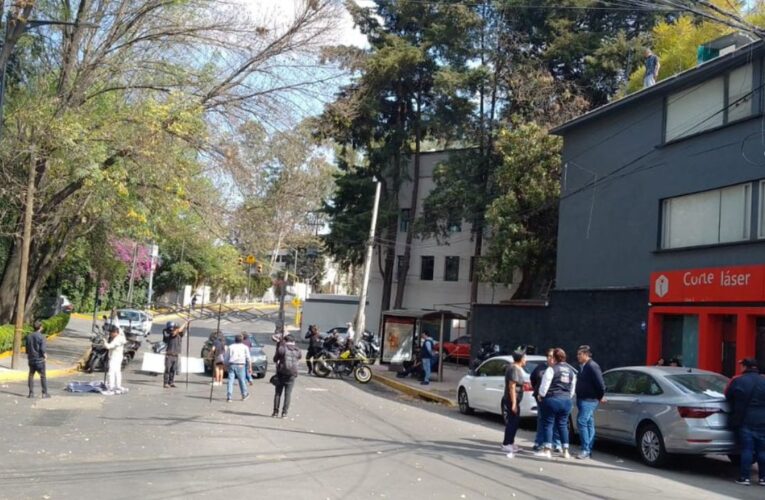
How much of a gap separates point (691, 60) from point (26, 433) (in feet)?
83.8

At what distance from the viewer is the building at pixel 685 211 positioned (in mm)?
18281

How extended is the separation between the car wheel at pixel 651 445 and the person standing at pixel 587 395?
765 millimetres

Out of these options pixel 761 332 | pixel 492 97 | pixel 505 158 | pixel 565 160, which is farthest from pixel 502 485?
pixel 492 97

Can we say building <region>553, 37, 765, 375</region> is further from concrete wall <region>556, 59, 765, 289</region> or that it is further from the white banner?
the white banner

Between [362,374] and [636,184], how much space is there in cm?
1045

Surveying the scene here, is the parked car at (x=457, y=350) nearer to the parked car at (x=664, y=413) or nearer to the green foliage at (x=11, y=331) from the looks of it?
the green foliage at (x=11, y=331)

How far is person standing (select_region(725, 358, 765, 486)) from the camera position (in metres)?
10.4

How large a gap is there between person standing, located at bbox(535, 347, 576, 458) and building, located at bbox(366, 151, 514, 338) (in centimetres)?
3252

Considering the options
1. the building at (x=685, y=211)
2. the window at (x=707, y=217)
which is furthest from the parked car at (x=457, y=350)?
the window at (x=707, y=217)

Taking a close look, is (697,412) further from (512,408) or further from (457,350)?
(457,350)

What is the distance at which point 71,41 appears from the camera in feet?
73.3

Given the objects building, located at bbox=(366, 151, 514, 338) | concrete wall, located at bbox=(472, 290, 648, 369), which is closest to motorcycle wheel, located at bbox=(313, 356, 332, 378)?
concrete wall, located at bbox=(472, 290, 648, 369)

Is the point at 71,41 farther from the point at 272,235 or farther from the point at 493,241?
the point at 493,241

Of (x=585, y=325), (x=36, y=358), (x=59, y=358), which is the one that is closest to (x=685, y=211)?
(x=585, y=325)
